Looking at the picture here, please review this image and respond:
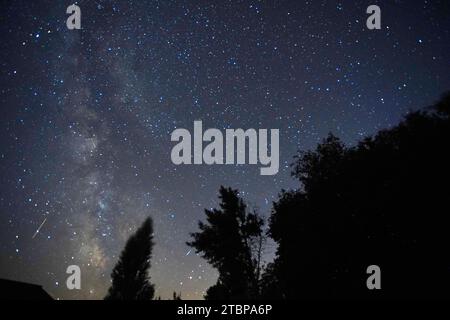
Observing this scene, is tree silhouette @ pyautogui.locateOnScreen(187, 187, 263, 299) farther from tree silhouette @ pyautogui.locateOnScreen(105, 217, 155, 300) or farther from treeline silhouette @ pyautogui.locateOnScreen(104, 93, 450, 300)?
tree silhouette @ pyautogui.locateOnScreen(105, 217, 155, 300)

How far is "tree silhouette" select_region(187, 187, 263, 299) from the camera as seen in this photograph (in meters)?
25.5

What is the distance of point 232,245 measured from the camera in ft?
87.1

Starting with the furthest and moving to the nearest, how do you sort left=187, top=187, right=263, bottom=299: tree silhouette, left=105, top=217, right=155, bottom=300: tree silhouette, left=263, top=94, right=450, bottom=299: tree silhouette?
left=105, top=217, right=155, bottom=300: tree silhouette
left=187, top=187, right=263, bottom=299: tree silhouette
left=263, top=94, right=450, bottom=299: tree silhouette

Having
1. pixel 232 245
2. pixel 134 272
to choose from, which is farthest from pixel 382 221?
pixel 134 272

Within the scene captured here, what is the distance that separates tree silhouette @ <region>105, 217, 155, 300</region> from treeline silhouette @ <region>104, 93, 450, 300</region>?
67.7 ft

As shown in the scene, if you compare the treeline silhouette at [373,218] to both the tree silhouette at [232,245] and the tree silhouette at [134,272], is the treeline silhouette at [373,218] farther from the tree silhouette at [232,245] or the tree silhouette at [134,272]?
the tree silhouette at [134,272]

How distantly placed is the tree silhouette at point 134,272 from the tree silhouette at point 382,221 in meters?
23.0

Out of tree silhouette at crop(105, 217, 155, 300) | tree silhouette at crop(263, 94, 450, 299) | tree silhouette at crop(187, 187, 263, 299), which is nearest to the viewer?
tree silhouette at crop(263, 94, 450, 299)

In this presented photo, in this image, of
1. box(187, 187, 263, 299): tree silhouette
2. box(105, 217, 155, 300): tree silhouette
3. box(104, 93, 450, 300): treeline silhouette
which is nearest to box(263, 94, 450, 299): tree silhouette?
box(104, 93, 450, 300): treeline silhouette

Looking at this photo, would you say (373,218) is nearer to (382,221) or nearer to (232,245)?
(382,221)
